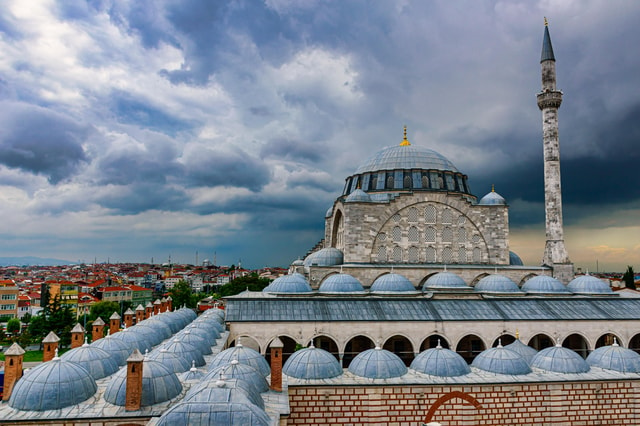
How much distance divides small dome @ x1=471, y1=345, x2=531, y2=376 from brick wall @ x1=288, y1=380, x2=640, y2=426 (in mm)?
803

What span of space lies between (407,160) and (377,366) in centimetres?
1875

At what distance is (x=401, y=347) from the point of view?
68.3 feet

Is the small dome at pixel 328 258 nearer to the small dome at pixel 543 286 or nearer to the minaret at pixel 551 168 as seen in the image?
the small dome at pixel 543 286

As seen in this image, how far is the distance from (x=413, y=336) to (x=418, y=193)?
960cm

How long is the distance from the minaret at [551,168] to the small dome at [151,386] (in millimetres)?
24155

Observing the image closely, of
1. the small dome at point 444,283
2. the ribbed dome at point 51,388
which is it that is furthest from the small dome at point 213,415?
the small dome at point 444,283

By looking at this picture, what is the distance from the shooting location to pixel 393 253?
25781 millimetres

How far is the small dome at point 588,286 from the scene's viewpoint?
79.3ft

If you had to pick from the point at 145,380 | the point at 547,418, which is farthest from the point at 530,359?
the point at 145,380

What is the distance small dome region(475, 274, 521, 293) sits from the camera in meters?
22.9

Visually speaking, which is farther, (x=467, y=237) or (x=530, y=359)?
(x=467, y=237)

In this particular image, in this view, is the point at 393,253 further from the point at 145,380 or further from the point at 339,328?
the point at 145,380

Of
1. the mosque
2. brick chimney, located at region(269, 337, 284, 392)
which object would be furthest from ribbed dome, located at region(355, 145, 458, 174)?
brick chimney, located at region(269, 337, 284, 392)

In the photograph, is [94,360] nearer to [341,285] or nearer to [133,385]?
[133,385]
